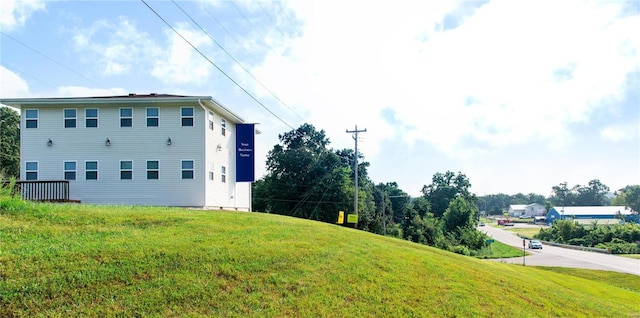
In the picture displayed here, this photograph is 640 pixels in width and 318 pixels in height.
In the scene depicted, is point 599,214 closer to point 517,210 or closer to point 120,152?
point 517,210

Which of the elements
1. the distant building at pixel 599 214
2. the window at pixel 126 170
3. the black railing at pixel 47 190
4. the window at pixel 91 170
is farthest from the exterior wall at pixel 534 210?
the black railing at pixel 47 190

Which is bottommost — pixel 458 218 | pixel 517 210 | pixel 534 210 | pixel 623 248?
pixel 517 210

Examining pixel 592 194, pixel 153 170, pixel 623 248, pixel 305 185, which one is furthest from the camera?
pixel 592 194

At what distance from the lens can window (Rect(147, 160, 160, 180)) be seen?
70.0 feet

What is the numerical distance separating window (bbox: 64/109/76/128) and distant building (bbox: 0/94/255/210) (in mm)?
17

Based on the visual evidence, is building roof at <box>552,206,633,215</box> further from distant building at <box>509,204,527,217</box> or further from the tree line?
the tree line

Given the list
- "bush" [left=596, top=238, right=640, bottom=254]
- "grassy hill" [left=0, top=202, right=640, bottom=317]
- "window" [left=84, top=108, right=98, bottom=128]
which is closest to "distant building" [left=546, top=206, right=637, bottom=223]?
"bush" [left=596, top=238, right=640, bottom=254]

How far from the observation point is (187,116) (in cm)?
2147

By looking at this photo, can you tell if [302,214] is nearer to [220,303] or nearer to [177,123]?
[177,123]

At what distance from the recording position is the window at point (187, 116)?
70.4 ft

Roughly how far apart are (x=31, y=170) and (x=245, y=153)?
10.7 meters

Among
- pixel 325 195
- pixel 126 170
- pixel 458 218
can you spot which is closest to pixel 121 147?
pixel 126 170

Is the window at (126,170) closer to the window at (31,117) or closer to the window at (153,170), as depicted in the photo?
the window at (153,170)

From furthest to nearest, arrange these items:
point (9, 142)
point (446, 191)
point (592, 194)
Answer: point (592, 194), point (446, 191), point (9, 142)
